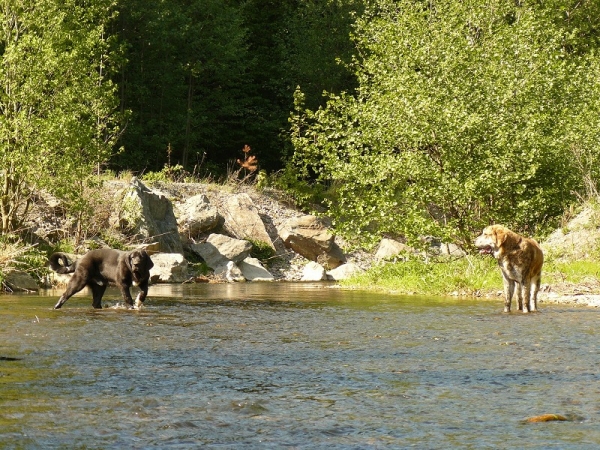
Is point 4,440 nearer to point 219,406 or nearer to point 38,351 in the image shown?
point 219,406

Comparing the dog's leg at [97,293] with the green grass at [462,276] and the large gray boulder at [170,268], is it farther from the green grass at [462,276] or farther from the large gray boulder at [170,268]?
the large gray boulder at [170,268]

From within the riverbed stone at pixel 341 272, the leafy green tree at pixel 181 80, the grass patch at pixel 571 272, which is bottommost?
the riverbed stone at pixel 341 272

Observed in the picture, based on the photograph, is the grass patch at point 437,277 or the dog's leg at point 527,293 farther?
the grass patch at point 437,277

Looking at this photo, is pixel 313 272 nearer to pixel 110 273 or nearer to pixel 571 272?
pixel 571 272

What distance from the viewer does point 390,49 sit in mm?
26625

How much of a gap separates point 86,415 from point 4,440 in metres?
0.85

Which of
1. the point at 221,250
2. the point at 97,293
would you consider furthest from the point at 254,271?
the point at 97,293

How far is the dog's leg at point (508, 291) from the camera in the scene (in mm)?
15234

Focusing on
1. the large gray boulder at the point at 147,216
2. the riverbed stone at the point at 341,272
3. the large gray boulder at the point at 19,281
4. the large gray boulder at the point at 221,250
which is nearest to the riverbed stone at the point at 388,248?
the riverbed stone at the point at 341,272

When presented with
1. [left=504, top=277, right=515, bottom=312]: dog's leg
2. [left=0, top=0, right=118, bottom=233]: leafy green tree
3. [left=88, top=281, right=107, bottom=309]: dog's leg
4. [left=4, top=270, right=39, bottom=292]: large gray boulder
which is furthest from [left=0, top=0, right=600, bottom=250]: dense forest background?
[left=88, top=281, right=107, bottom=309]: dog's leg

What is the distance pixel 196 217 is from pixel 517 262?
1945 cm

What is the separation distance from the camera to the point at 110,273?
1636 cm

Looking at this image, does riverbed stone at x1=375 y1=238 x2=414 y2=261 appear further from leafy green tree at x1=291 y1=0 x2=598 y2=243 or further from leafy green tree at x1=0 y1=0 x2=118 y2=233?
leafy green tree at x1=0 y1=0 x2=118 y2=233

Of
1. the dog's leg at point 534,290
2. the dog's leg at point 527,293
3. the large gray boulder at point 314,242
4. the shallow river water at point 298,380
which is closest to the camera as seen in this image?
the shallow river water at point 298,380
